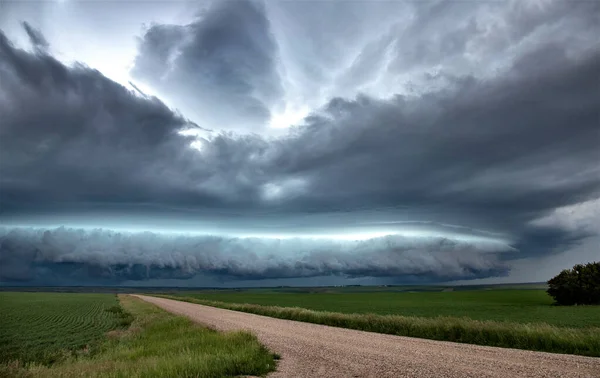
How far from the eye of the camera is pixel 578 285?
6706cm

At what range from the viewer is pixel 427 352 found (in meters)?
17.6

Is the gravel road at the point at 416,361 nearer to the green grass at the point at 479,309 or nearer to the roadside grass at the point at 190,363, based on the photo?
the roadside grass at the point at 190,363

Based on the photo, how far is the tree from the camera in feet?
218

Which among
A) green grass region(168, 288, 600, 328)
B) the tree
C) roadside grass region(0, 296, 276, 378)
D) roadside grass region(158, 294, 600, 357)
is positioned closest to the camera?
roadside grass region(0, 296, 276, 378)

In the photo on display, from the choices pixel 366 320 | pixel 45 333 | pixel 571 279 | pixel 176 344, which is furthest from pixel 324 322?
pixel 571 279

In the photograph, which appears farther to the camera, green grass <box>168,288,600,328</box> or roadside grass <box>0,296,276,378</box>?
green grass <box>168,288,600,328</box>

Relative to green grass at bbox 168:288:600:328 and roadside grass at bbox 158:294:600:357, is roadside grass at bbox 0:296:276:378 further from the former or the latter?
green grass at bbox 168:288:600:328

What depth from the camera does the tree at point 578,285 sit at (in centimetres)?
6644

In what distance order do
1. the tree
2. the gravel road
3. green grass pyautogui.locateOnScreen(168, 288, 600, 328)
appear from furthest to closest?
the tree < green grass pyautogui.locateOnScreen(168, 288, 600, 328) < the gravel road

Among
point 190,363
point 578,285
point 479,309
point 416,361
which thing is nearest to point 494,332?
point 416,361

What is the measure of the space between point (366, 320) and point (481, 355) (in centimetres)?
1374

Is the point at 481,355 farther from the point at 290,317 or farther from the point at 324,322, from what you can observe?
the point at 290,317

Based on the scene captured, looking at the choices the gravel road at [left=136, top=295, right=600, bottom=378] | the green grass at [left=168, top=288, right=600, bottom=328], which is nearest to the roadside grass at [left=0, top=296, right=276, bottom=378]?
the gravel road at [left=136, top=295, right=600, bottom=378]

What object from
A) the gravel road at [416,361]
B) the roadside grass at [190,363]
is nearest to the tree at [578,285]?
A: the gravel road at [416,361]
